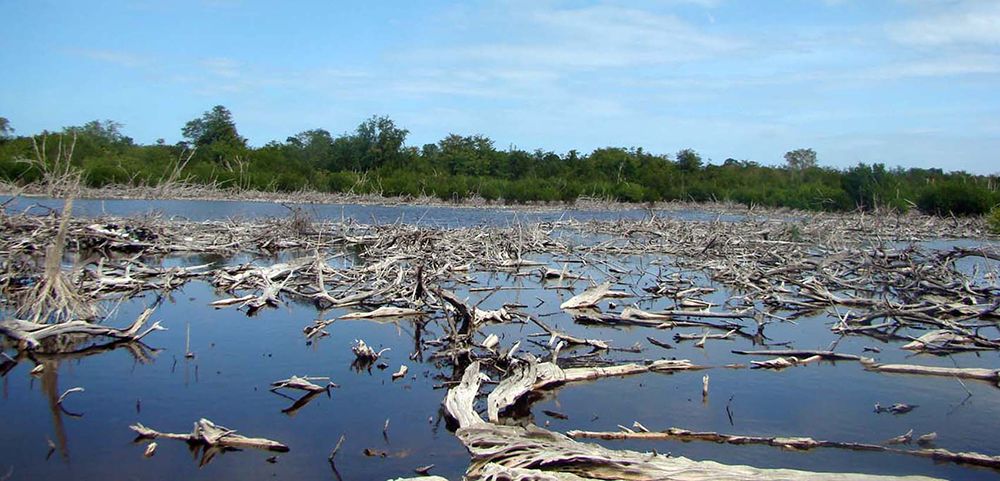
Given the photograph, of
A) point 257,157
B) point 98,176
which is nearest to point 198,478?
point 98,176

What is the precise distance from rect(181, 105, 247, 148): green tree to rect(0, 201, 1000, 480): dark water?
7474 cm

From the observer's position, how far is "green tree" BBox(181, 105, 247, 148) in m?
81.9

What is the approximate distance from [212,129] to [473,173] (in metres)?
26.7

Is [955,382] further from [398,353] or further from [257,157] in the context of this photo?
[257,157]

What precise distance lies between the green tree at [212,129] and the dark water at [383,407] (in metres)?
74.7

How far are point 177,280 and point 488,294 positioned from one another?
5388 mm

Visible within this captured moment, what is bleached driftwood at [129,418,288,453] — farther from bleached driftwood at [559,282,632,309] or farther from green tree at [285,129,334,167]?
green tree at [285,129,334,167]

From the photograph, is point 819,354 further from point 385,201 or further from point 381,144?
point 381,144

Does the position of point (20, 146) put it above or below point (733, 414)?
above

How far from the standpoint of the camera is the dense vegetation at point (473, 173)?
46.3m

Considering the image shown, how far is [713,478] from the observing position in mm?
5598

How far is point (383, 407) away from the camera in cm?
788

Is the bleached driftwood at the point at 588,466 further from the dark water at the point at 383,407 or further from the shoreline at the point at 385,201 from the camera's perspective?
the shoreline at the point at 385,201

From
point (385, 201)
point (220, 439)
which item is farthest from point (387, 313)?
point (385, 201)
